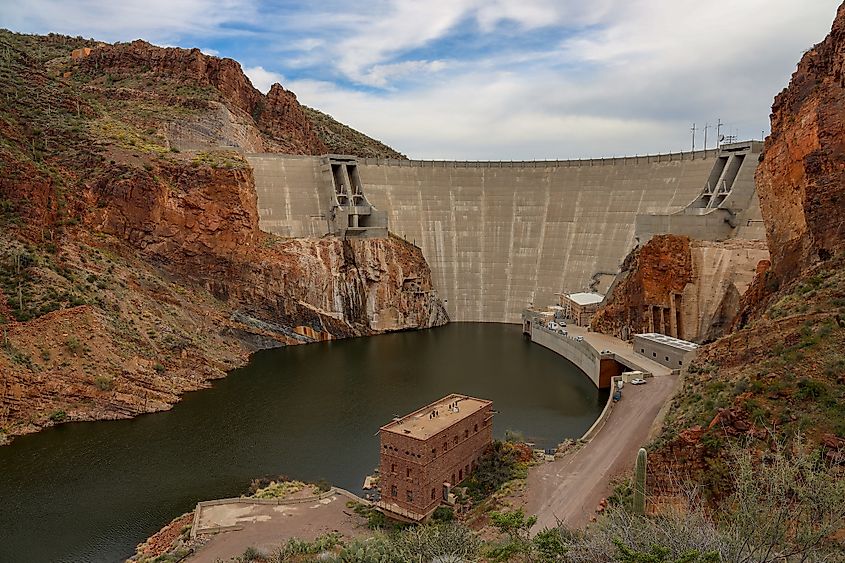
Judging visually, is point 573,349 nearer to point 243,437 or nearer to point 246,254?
point 243,437

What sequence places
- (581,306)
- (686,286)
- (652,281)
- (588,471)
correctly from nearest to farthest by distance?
(588,471)
(686,286)
(652,281)
(581,306)

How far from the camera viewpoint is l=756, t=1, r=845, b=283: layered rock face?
23.7 meters

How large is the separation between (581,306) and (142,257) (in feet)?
112

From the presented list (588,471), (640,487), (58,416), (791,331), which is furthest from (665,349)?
(58,416)

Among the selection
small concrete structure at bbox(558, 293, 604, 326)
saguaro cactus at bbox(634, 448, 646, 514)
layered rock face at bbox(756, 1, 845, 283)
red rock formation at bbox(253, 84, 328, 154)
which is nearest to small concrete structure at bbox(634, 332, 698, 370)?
layered rock face at bbox(756, 1, 845, 283)

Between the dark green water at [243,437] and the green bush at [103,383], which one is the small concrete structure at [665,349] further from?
the green bush at [103,383]

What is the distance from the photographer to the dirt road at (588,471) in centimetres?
2116

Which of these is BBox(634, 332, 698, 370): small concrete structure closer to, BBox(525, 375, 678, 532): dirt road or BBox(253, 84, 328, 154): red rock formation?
BBox(525, 375, 678, 532): dirt road

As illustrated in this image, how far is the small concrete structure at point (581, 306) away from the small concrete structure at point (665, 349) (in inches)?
363

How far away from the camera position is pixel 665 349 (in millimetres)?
38531

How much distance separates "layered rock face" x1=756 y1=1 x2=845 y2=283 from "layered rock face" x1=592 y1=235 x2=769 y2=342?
9.83 m

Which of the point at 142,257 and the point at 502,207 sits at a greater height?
the point at 502,207

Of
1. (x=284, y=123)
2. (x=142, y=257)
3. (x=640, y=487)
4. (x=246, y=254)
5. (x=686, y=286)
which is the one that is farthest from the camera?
(x=284, y=123)

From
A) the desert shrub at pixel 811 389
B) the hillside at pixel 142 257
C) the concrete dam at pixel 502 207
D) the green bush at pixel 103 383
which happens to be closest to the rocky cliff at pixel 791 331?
the desert shrub at pixel 811 389
